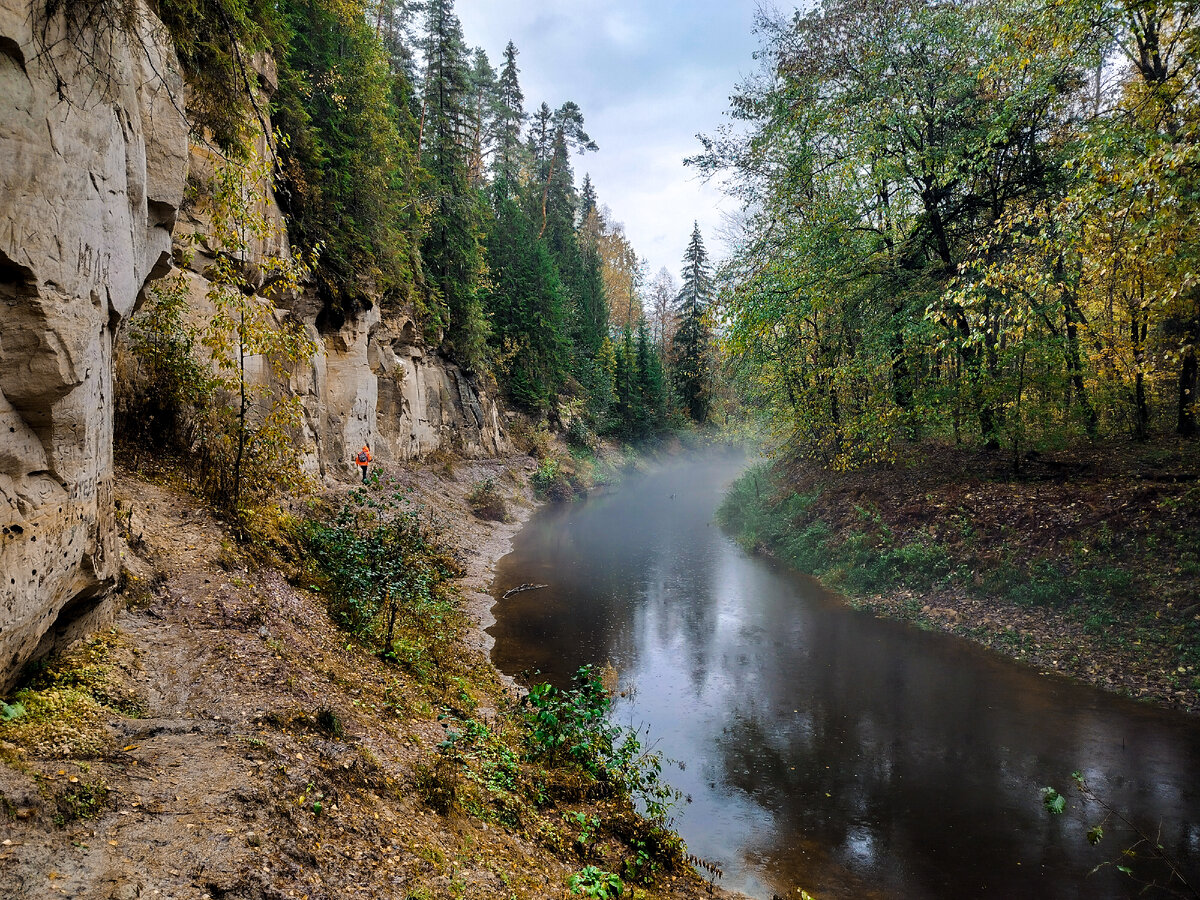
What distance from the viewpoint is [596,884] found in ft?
14.1

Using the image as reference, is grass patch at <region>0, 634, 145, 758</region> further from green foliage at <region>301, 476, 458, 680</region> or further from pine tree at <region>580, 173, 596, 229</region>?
pine tree at <region>580, 173, 596, 229</region>

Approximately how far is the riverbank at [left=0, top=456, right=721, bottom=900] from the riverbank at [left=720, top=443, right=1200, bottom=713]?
8161 mm

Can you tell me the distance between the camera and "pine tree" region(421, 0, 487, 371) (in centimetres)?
2317

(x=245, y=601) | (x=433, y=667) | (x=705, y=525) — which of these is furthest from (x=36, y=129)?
(x=705, y=525)

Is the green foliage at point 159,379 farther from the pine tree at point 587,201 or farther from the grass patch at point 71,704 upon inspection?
the pine tree at point 587,201

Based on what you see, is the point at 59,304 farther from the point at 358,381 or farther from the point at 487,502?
the point at 487,502

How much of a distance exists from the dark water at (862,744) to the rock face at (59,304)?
593cm

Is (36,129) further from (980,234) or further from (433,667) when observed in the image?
(980,234)

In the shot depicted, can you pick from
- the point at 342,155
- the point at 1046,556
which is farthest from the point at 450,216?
the point at 1046,556

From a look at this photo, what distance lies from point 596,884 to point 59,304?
17.8 feet

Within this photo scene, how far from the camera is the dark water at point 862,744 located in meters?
5.59

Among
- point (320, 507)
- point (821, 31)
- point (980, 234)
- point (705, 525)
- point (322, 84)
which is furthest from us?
point (705, 525)

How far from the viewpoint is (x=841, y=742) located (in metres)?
7.71

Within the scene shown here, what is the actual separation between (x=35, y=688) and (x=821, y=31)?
1787cm
